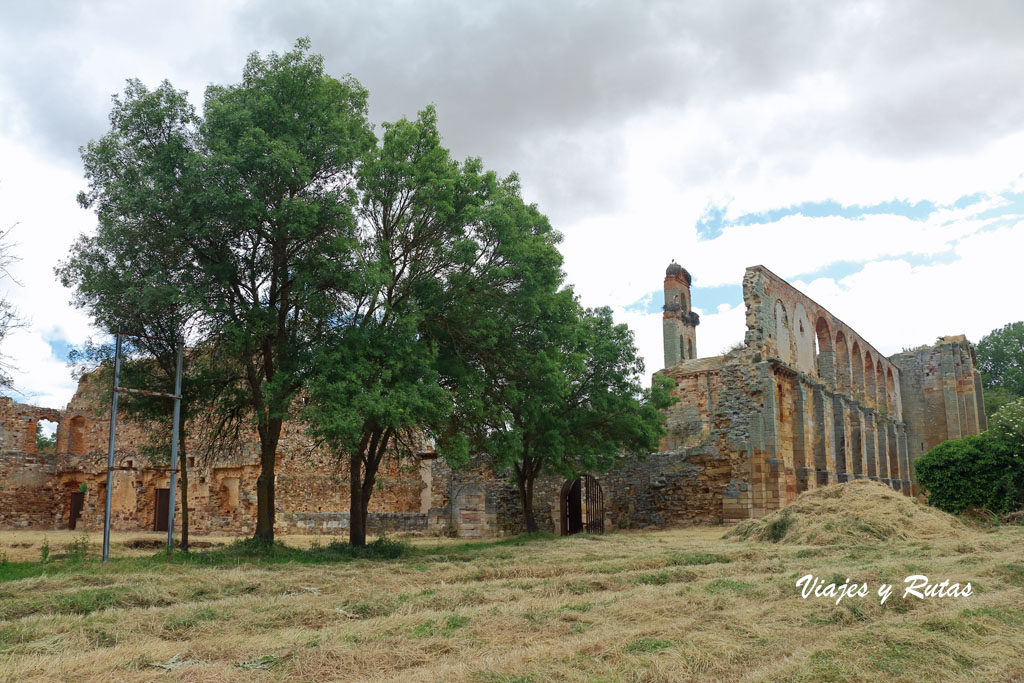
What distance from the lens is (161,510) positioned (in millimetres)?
27328

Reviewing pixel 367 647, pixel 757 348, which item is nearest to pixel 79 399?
pixel 757 348

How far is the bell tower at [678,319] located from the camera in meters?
44.0

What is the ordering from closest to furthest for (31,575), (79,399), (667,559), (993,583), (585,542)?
(993,583) < (31,575) < (667,559) < (585,542) < (79,399)

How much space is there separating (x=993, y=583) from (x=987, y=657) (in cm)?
345

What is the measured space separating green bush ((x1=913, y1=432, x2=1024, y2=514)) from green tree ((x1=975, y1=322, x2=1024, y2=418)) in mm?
40842

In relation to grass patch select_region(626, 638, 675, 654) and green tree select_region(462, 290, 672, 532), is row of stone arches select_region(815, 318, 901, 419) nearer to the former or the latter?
green tree select_region(462, 290, 672, 532)

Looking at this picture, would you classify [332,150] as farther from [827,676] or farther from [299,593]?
[827,676]

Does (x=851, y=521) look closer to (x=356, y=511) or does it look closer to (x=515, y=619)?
(x=356, y=511)

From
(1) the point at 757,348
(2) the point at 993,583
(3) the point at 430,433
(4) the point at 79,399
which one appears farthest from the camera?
(4) the point at 79,399

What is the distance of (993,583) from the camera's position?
7371 millimetres

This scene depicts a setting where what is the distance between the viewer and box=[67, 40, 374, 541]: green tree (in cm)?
1156

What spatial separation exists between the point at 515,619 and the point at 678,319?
3967cm

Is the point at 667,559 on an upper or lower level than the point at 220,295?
lower

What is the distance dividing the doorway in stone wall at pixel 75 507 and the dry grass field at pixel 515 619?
2097 cm
